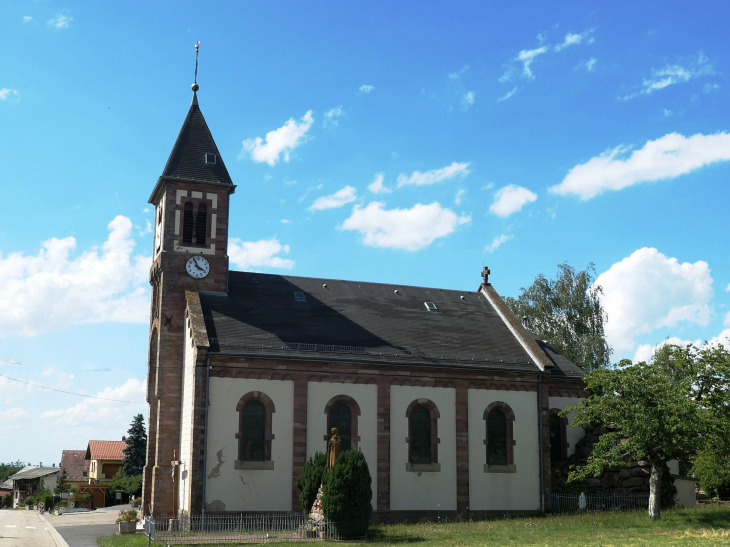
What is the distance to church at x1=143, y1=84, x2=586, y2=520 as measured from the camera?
106 ft

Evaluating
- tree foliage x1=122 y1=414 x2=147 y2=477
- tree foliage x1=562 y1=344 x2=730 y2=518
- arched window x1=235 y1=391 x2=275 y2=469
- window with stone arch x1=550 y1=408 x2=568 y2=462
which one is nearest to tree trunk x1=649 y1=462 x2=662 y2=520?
tree foliage x1=562 y1=344 x2=730 y2=518

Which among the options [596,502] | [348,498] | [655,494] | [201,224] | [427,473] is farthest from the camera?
[201,224]

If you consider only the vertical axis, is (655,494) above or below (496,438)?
below

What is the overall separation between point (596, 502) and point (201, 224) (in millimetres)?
25058

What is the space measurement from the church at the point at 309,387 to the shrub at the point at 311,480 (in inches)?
117

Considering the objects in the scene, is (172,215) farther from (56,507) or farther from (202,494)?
(56,507)

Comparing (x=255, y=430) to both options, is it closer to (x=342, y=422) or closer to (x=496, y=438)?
(x=342, y=422)

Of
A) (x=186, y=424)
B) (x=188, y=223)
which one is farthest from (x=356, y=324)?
(x=188, y=223)

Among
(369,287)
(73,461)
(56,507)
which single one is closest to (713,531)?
(369,287)

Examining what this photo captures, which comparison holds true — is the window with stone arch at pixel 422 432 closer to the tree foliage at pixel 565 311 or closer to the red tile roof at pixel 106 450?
the tree foliage at pixel 565 311

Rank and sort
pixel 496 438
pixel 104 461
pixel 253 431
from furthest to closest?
pixel 104 461 < pixel 496 438 < pixel 253 431

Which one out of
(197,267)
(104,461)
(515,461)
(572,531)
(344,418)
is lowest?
(104,461)

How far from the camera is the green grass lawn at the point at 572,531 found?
81.9 ft

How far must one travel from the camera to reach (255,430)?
1284 inches
